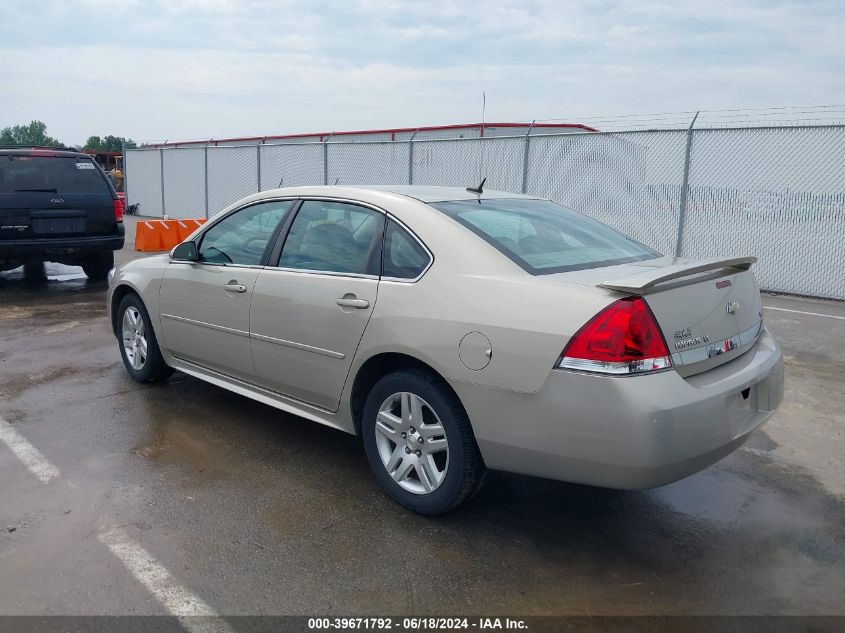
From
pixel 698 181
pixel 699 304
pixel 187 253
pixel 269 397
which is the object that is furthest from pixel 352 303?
pixel 698 181

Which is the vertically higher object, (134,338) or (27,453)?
(134,338)

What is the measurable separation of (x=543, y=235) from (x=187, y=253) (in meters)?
2.42

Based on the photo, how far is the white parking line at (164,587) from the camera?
272 cm

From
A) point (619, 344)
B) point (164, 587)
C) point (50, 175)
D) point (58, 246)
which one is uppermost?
point (50, 175)

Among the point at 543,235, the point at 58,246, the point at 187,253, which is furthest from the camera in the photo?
the point at 58,246

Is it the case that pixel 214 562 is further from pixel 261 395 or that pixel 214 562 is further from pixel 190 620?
pixel 261 395

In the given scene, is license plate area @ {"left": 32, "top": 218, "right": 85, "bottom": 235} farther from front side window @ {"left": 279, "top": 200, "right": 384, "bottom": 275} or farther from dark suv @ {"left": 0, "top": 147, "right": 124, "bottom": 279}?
front side window @ {"left": 279, "top": 200, "right": 384, "bottom": 275}

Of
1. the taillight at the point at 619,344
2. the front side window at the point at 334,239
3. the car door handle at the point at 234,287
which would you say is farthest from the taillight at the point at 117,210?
the taillight at the point at 619,344

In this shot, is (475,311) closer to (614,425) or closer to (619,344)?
(619,344)

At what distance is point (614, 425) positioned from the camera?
113 inches

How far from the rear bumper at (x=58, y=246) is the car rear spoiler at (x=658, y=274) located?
8.19 metres

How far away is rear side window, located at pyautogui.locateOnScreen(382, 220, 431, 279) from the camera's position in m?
3.59

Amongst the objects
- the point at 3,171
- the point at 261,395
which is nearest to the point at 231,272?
the point at 261,395

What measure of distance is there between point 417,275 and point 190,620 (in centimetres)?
174
